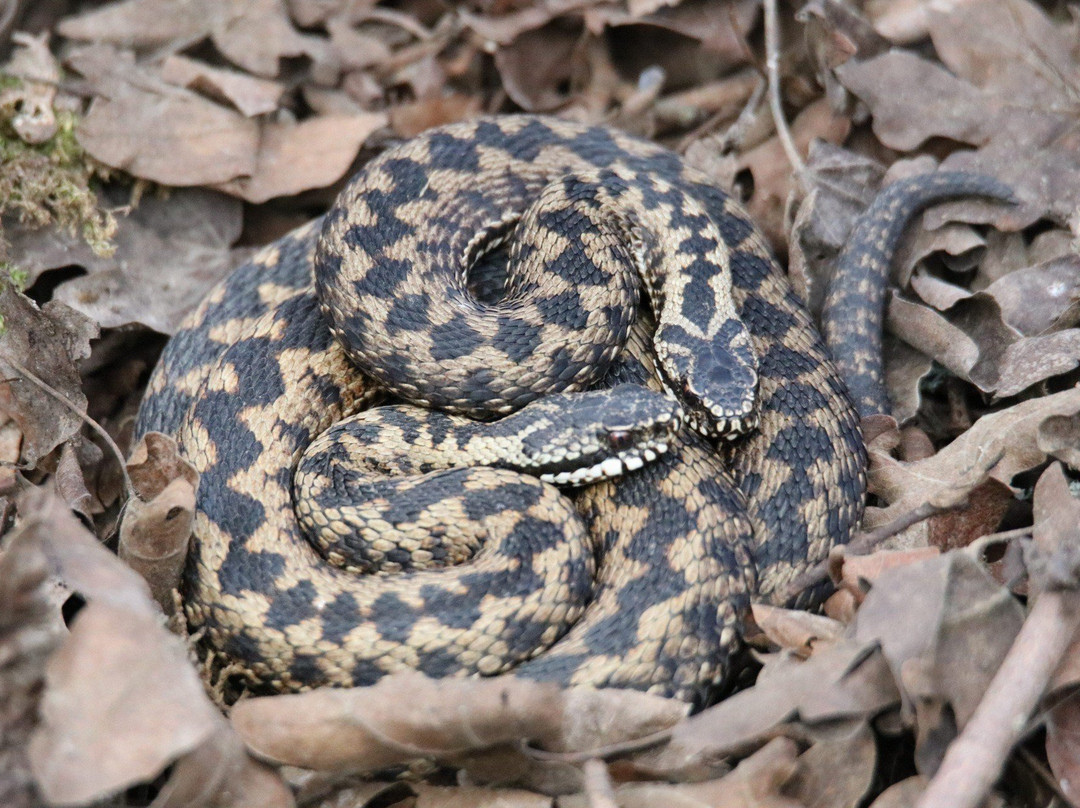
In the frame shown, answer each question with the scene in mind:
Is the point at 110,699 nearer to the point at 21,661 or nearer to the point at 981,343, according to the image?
the point at 21,661

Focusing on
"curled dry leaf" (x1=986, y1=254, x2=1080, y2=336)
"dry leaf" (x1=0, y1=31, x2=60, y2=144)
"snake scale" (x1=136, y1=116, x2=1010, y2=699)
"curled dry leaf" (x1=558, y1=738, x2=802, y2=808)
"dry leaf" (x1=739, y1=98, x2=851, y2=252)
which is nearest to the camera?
"curled dry leaf" (x1=558, y1=738, x2=802, y2=808)

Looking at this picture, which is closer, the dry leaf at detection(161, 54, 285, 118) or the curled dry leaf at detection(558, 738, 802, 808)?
the curled dry leaf at detection(558, 738, 802, 808)

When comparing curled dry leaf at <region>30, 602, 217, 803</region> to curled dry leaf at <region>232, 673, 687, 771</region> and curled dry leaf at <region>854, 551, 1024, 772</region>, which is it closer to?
curled dry leaf at <region>232, 673, 687, 771</region>

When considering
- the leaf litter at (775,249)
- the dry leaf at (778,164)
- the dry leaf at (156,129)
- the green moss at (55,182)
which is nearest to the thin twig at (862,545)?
the leaf litter at (775,249)

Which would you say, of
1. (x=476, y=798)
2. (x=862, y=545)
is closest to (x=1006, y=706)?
(x=862, y=545)

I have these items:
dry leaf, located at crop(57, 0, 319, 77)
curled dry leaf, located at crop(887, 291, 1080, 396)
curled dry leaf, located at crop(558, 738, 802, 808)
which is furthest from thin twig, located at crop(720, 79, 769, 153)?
curled dry leaf, located at crop(558, 738, 802, 808)

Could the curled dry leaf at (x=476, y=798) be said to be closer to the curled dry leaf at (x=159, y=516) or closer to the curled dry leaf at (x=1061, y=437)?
the curled dry leaf at (x=159, y=516)

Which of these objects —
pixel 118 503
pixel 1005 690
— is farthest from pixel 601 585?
pixel 118 503

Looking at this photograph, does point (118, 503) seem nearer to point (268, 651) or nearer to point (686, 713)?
point (268, 651)
